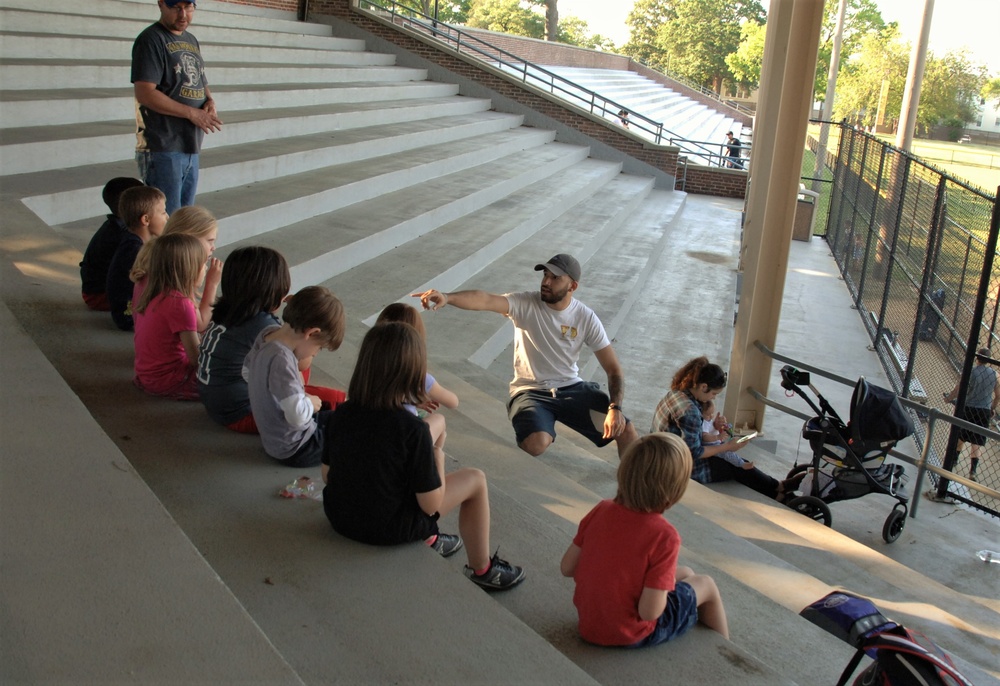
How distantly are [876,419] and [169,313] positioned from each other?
498 cm

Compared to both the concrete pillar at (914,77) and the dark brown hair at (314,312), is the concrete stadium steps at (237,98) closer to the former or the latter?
the dark brown hair at (314,312)

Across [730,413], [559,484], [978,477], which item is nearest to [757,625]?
[559,484]

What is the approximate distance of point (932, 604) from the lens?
5141 millimetres

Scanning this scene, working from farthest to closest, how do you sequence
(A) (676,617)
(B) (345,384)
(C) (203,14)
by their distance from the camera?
(C) (203,14)
(B) (345,384)
(A) (676,617)

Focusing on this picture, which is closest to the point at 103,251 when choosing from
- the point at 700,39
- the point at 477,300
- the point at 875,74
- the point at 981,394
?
the point at 477,300

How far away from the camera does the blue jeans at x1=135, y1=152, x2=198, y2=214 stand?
554 cm

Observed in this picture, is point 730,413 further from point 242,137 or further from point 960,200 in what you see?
point 242,137

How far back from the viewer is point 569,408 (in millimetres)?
5695

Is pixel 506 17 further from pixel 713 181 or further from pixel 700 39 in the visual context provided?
pixel 713 181

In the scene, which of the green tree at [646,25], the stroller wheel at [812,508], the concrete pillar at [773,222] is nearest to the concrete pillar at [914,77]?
the concrete pillar at [773,222]

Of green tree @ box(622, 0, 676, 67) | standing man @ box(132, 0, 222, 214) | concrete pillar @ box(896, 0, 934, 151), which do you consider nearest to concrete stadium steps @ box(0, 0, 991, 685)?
standing man @ box(132, 0, 222, 214)

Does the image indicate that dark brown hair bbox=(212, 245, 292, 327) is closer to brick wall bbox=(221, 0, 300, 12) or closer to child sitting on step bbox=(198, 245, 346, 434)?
child sitting on step bbox=(198, 245, 346, 434)

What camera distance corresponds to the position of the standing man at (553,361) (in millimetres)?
5473

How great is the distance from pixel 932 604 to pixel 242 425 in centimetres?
412
